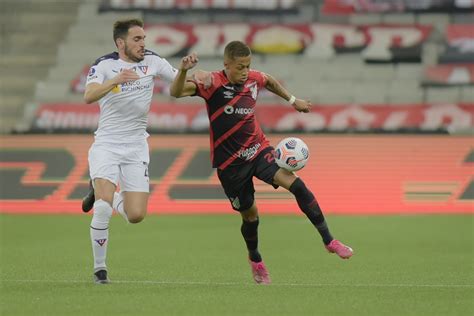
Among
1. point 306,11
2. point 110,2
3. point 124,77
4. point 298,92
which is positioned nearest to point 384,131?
point 298,92

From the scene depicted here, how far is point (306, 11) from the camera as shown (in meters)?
31.4

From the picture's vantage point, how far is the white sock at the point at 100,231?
35.3ft

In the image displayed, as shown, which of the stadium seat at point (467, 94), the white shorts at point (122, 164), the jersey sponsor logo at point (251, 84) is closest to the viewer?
the white shorts at point (122, 164)

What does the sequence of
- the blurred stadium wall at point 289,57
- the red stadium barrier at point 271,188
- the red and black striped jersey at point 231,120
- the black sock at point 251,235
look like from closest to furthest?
1. the red and black striped jersey at point 231,120
2. the black sock at point 251,235
3. the red stadium barrier at point 271,188
4. the blurred stadium wall at point 289,57

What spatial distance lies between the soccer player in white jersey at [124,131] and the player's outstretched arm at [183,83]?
41 cm

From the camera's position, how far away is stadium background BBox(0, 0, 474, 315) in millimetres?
21453

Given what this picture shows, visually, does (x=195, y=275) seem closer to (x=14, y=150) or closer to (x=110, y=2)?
(x=14, y=150)

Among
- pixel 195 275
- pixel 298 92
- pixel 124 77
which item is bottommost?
pixel 298 92

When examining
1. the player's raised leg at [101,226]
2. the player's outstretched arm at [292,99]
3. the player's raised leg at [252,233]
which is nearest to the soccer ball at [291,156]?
the player's outstretched arm at [292,99]

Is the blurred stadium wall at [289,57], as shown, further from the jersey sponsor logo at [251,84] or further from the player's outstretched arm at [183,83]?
the player's outstretched arm at [183,83]

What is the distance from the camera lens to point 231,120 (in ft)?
36.7

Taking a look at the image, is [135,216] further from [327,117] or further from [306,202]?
[327,117]

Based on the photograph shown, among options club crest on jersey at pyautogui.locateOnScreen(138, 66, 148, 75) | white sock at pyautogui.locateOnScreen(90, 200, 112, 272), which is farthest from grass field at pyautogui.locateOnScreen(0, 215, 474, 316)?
club crest on jersey at pyautogui.locateOnScreen(138, 66, 148, 75)

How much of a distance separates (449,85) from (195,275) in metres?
18.8
